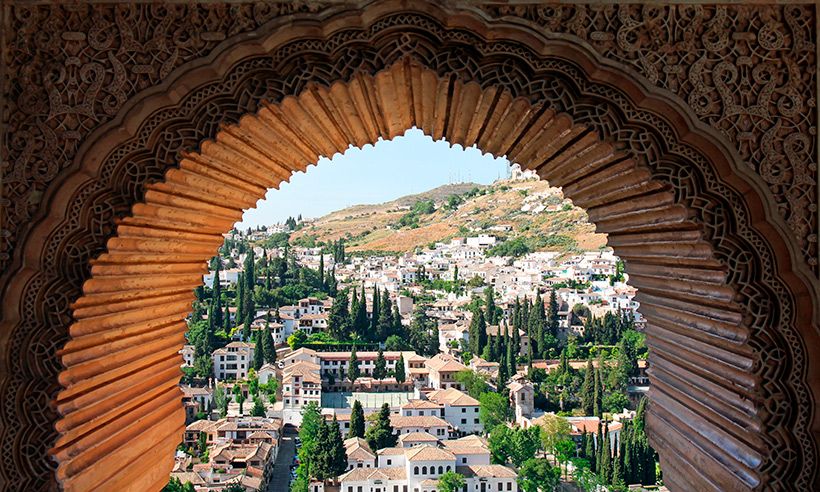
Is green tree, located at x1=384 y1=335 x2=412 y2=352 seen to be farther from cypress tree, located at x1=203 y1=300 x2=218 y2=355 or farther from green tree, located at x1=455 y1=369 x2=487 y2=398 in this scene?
cypress tree, located at x1=203 y1=300 x2=218 y2=355

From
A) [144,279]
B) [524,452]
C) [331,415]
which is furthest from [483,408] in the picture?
[144,279]

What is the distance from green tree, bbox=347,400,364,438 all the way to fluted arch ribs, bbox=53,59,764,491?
1859cm

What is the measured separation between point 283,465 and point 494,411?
25.0 ft

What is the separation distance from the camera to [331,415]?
22.4 metres

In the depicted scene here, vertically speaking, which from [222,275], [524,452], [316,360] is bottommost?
[524,452]

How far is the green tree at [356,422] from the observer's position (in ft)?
66.9

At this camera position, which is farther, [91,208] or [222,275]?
[222,275]

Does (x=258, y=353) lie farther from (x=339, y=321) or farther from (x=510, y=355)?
(x=510, y=355)

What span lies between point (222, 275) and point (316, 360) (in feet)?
45.1

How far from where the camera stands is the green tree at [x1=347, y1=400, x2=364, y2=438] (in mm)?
20406

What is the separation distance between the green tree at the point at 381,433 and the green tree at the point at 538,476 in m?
4.25

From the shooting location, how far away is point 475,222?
188ft

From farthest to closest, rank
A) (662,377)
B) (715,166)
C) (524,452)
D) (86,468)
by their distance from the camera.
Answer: (524,452)
(662,377)
(86,468)
(715,166)

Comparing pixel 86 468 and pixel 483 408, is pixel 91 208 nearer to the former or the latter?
pixel 86 468
